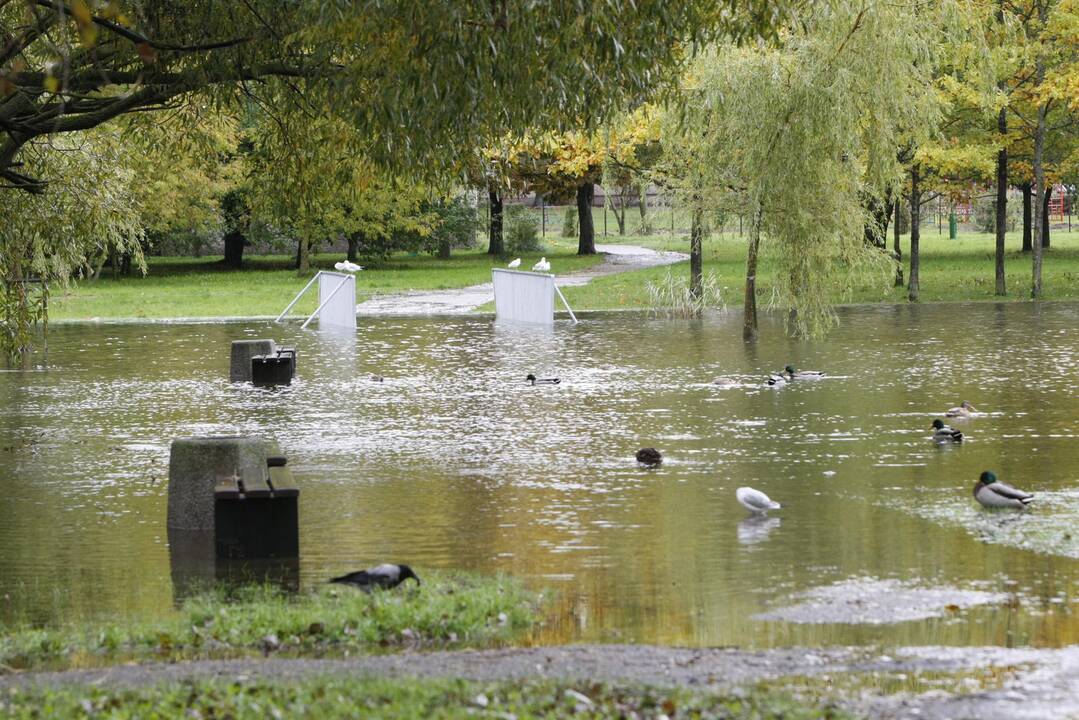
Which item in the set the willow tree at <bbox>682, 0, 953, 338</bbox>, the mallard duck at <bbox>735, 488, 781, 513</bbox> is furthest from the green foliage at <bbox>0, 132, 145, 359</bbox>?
the willow tree at <bbox>682, 0, 953, 338</bbox>

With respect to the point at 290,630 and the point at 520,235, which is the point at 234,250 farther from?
the point at 290,630

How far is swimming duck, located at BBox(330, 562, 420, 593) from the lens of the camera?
A: 1034 cm

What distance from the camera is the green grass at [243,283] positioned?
4488 centimetres

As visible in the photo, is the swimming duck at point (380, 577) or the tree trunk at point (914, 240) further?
the tree trunk at point (914, 240)

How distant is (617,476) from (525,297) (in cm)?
2309

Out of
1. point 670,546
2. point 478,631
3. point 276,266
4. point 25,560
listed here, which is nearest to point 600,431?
point 670,546

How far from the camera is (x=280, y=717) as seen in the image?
6930 mm

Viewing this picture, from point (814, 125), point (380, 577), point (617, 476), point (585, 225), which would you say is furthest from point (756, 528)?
point (585, 225)

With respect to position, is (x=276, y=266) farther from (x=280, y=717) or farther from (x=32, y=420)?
(x=280, y=717)

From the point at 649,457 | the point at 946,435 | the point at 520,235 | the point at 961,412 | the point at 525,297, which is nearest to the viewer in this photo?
the point at 649,457

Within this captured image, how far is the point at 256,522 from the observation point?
12023 mm

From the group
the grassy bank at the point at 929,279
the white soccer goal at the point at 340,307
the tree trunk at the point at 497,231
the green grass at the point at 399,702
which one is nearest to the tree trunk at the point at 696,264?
the grassy bank at the point at 929,279

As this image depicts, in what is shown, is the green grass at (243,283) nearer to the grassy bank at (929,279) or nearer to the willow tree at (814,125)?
the grassy bank at (929,279)

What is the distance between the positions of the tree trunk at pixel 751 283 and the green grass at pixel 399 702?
23.6m
